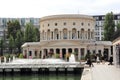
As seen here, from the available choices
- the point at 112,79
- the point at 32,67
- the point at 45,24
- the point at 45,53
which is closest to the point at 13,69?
the point at 32,67

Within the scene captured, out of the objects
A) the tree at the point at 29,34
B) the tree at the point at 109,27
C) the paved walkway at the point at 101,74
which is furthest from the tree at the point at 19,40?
the paved walkway at the point at 101,74

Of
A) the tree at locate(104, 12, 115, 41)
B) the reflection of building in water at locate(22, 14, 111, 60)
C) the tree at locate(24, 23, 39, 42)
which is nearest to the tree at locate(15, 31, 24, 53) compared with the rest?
the tree at locate(24, 23, 39, 42)

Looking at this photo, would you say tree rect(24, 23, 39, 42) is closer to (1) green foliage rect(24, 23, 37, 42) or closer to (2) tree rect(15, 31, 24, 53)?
(1) green foliage rect(24, 23, 37, 42)

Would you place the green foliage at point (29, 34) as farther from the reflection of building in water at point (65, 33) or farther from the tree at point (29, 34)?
the reflection of building in water at point (65, 33)

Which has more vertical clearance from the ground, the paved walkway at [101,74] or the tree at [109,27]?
the tree at [109,27]

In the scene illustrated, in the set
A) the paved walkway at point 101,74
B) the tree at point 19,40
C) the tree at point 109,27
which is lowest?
the paved walkway at point 101,74

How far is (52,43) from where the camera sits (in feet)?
273

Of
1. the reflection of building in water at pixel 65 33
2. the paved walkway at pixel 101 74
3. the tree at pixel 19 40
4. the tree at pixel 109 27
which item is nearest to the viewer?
the paved walkway at pixel 101 74

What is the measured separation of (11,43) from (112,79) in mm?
75129

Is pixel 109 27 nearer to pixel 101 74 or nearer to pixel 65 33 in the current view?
pixel 65 33

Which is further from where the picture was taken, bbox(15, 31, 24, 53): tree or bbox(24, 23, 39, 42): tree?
bbox(15, 31, 24, 53): tree

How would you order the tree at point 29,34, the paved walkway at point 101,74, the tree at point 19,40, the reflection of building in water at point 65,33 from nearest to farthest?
the paved walkway at point 101,74 < the reflection of building in water at point 65,33 < the tree at point 29,34 < the tree at point 19,40

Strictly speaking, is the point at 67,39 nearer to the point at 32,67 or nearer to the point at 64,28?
the point at 64,28

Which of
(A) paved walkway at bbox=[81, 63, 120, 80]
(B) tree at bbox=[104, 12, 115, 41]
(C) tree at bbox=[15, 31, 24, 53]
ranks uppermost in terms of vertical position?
(B) tree at bbox=[104, 12, 115, 41]
